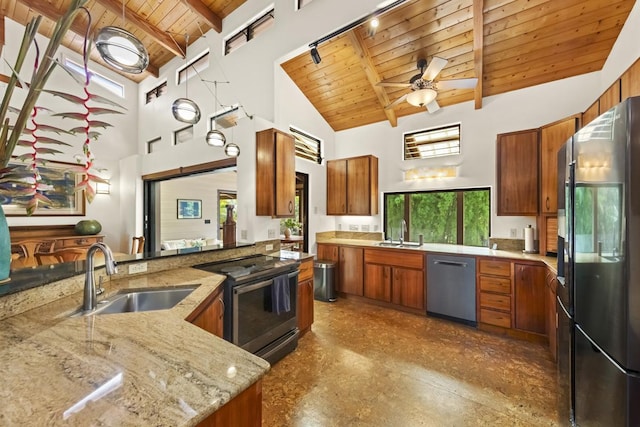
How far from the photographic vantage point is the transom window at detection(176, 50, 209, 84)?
16.0 feet

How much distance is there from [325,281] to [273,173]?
2039 millimetres

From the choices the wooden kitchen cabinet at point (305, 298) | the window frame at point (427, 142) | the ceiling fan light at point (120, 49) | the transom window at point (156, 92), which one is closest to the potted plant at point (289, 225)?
the wooden kitchen cabinet at point (305, 298)

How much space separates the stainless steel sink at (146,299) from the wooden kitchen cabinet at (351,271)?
2.74 metres

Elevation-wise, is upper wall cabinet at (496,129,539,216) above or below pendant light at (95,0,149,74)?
below

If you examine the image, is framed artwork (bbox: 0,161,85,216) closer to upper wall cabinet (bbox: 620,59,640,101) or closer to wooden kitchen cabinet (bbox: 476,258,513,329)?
wooden kitchen cabinet (bbox: 476,258,513,329)

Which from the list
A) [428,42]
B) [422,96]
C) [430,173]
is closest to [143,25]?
[428,42]

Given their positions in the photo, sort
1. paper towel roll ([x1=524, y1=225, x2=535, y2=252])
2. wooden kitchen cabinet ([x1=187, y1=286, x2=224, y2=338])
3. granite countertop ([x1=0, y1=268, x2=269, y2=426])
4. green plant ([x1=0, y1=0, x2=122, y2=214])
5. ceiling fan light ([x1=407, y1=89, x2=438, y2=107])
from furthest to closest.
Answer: paper towel roll ([x1=524, y1=225, x2=535, y2=252]) → ceiling fan light ([x1=407, y1=89, x2=438, y2=107]) → wooden kitchen cabinet ([x1=187, y1=286, x2=224, y2=338]) → green plant ([x1=0, y1=0, x2=122, y2=214]) → granite countertop ([x1=0, y1=268, x2=269, y2=426])

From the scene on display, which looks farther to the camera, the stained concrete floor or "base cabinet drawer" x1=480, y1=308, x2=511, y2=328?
"base cabinet drawer" x1=480, y1=308, x2=511, y2=328

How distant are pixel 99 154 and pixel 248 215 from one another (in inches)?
178

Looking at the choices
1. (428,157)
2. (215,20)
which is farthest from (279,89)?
(428,157)

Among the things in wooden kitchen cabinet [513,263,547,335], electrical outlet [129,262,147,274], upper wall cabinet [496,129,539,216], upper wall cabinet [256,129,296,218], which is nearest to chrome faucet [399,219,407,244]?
upper wall cabinet [496,129,539,216]

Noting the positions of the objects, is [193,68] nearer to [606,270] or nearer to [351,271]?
[351,271]

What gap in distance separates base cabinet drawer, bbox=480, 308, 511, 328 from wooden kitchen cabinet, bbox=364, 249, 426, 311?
70 cm

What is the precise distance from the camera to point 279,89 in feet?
12.7
